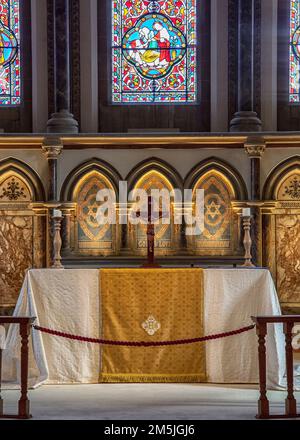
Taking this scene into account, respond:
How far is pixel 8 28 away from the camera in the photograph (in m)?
11.7

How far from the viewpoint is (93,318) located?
8023 millimetres

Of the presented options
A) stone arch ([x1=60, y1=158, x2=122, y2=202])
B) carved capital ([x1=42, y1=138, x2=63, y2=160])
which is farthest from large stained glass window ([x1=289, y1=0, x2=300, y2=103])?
carved capital ([x1=42, y1=138, x2=63, y2=160])

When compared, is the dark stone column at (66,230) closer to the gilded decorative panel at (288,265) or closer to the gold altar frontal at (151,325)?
the gilded decorative panel at (288,265)

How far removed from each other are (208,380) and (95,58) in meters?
5.01

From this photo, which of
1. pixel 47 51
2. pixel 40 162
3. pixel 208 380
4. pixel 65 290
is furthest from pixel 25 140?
pixel 208 380

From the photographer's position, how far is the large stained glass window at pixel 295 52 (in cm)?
1154

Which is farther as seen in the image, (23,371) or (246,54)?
(246,54)

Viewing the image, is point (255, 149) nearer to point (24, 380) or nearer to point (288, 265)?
point (288, 265)

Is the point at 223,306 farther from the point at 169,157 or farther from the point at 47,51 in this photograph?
the point at 47,51

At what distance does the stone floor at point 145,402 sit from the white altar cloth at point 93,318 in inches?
7.8

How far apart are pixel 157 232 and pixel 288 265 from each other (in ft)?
5.07

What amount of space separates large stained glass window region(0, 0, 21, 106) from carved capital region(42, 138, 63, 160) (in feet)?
3.32

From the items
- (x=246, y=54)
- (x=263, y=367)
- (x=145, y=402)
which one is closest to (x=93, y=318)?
(x=145, y=402)

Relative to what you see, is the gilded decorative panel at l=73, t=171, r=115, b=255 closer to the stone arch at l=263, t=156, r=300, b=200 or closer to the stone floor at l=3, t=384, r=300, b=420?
the stone arch at l=263, t=156, r=300, b=200
